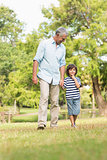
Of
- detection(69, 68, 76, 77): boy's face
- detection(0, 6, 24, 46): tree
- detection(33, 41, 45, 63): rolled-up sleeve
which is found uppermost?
detection(0, 6, 24, 46): tree

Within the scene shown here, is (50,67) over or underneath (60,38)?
underneath

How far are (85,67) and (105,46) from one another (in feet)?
6.05

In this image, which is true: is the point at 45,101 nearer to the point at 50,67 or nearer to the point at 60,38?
the point at 50,67

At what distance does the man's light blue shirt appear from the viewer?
5.36 meters

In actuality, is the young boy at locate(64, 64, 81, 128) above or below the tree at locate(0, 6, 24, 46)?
below

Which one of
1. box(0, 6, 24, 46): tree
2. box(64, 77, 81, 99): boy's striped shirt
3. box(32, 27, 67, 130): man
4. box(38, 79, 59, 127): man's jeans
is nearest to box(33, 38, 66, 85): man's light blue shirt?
box(32, 27, 67, 130): man

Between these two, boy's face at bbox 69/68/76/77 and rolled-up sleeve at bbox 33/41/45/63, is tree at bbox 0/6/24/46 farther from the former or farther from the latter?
rolled-up sleeve at bbox 33/41/45/63

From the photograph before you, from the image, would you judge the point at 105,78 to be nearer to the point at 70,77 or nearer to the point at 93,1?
the point at 93,1

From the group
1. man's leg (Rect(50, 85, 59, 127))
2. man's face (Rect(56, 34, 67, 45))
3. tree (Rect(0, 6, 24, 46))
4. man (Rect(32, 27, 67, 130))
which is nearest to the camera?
man (Rect(32, 27, 67, 130))

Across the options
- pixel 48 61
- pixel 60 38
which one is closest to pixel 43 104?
pixel 48 61

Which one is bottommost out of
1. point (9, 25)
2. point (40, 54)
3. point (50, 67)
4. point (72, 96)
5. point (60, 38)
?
point (72, 96)

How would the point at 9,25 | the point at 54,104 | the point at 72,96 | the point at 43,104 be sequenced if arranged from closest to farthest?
the point at 43,104, the point at 54,104, the point at 72,96, the point at 9,25

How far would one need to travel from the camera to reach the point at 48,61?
544cm

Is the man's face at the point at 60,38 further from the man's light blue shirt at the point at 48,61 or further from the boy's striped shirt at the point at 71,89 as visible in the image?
the boy's striped shirt at the point at 71,89
